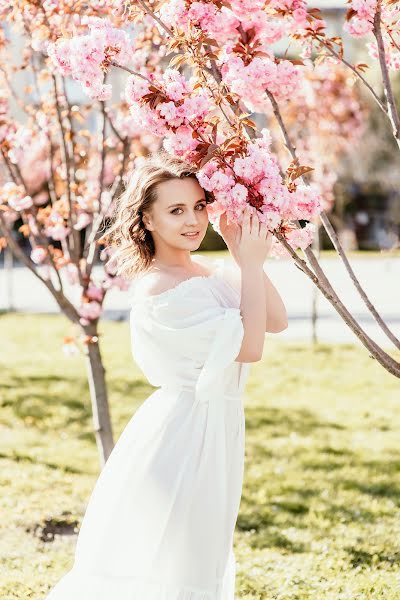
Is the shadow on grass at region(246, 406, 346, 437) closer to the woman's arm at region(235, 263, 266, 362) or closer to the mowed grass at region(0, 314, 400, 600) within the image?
the mowed grass at region(0, 314, 400, 600)

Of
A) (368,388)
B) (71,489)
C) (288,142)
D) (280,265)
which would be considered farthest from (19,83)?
(288,142)

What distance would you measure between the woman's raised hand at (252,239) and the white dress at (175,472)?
15 centimetres

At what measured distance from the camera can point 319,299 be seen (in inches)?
554

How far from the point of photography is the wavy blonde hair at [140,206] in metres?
2.55

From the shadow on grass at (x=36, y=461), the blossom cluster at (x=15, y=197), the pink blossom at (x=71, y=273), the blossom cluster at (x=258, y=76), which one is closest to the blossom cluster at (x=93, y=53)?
A: the blossom cluster at (x=258, y=76)

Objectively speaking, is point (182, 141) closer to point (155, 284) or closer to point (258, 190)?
point (258, 190)

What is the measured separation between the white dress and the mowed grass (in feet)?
4.57

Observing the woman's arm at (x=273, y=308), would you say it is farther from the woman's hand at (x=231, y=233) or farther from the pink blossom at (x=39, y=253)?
the pink blossom at (x=39, y=253)

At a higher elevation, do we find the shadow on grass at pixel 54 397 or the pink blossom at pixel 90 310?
the pink blossom at pixel 90 310

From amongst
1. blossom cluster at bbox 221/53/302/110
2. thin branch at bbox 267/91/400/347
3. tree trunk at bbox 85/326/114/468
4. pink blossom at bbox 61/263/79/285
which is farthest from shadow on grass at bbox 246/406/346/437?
blossom cluster at bbox 221/53/302/110

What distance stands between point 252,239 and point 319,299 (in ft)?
38.6

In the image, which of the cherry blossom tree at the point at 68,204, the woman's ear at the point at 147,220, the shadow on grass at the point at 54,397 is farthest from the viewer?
the shadow on grass at the point at 54,397

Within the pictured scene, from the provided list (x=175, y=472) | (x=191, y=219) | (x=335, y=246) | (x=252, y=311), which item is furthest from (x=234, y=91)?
(x=175, y=472)

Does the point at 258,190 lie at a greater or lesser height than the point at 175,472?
greater
